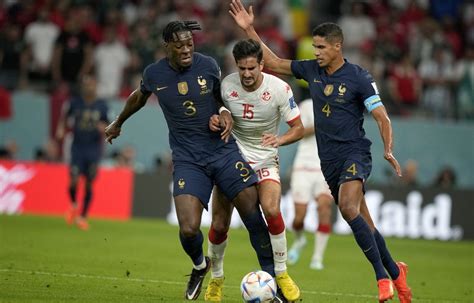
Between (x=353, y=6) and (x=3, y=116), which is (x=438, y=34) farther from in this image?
(x=3, y=116)

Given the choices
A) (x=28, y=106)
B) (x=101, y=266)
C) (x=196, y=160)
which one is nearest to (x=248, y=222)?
(x=196, y=160)

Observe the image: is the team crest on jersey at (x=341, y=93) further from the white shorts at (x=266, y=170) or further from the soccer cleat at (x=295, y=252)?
the soccer cleat at (x=295, y=252)

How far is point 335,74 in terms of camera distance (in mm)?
11273

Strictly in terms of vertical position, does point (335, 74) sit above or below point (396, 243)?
above

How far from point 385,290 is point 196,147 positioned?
7.67 ft

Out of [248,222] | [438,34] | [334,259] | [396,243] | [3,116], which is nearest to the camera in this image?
[248,222]

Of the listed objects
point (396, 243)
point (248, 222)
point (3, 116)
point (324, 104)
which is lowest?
point (396, 243)

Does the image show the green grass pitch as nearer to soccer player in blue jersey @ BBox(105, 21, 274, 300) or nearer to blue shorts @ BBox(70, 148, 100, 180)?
soccer player in blue jersey @ BBox(105, 21, 274, 300)

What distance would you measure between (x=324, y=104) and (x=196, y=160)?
1.43m

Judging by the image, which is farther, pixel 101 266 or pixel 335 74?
pixel 101 266

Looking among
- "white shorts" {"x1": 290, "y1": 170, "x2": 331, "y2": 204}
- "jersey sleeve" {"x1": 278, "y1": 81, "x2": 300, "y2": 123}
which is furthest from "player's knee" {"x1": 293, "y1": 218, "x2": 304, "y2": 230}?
"jersey sleeve" {"x1": 278, "y1": 81, "x2": 300, "y2": 123}

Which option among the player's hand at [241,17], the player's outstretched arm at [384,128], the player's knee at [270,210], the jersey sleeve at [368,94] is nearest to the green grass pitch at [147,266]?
the player's knee at [270,210]

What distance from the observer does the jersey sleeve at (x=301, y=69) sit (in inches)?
454

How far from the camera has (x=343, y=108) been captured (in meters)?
11.2
